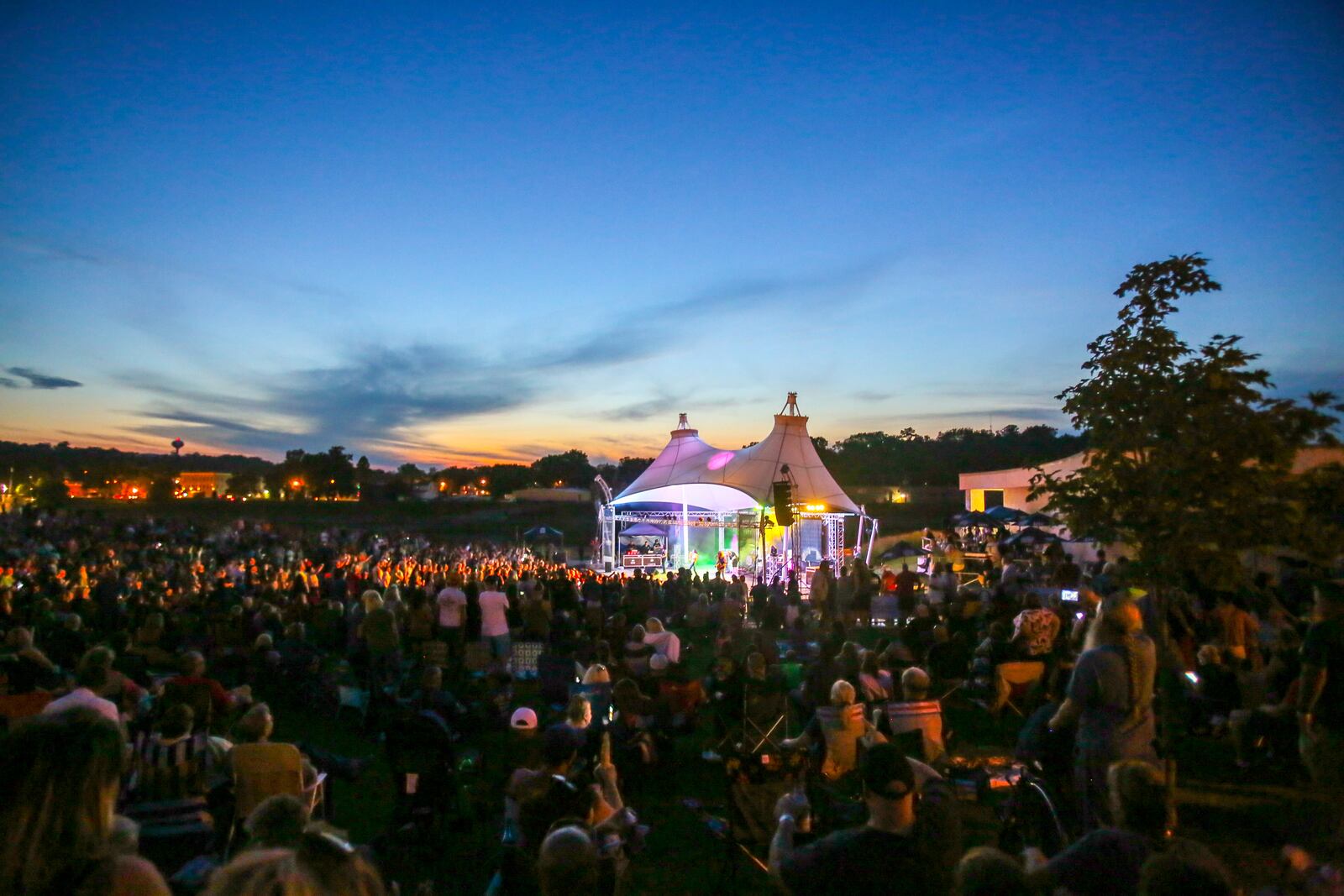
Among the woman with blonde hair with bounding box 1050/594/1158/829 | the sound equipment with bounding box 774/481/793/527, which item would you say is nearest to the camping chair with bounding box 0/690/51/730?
the woman with blonde hair with bounding box 1050/594/1158/829

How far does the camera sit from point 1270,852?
14.8ft

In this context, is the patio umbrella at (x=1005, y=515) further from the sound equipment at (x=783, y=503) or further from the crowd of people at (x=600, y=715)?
the sound equipment at (x=783, y=503)

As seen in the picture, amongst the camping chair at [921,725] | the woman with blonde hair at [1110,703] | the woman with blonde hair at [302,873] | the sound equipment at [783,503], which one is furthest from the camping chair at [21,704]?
the sound equipment at [783,503]

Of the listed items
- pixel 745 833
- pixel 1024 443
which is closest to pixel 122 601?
pixel 745 833

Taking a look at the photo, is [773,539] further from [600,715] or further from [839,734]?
[839,734]

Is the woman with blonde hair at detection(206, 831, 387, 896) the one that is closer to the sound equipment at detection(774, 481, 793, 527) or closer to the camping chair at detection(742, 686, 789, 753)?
the camping chair at detection(742, 686, 789, 753)

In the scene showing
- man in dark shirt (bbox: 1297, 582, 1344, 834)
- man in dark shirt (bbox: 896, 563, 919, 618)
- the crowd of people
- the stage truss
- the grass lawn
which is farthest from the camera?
the stage truss

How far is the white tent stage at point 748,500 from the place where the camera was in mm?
21328

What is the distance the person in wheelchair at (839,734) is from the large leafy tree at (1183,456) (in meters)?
1.75

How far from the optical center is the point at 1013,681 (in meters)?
6.89

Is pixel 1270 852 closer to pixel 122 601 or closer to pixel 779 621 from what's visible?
pixel 779 621

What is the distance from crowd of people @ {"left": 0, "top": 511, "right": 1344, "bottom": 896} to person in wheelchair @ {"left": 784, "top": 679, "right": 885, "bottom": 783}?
0.02m

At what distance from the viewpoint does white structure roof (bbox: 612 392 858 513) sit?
22.1 metres

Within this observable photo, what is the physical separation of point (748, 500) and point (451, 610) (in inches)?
682
